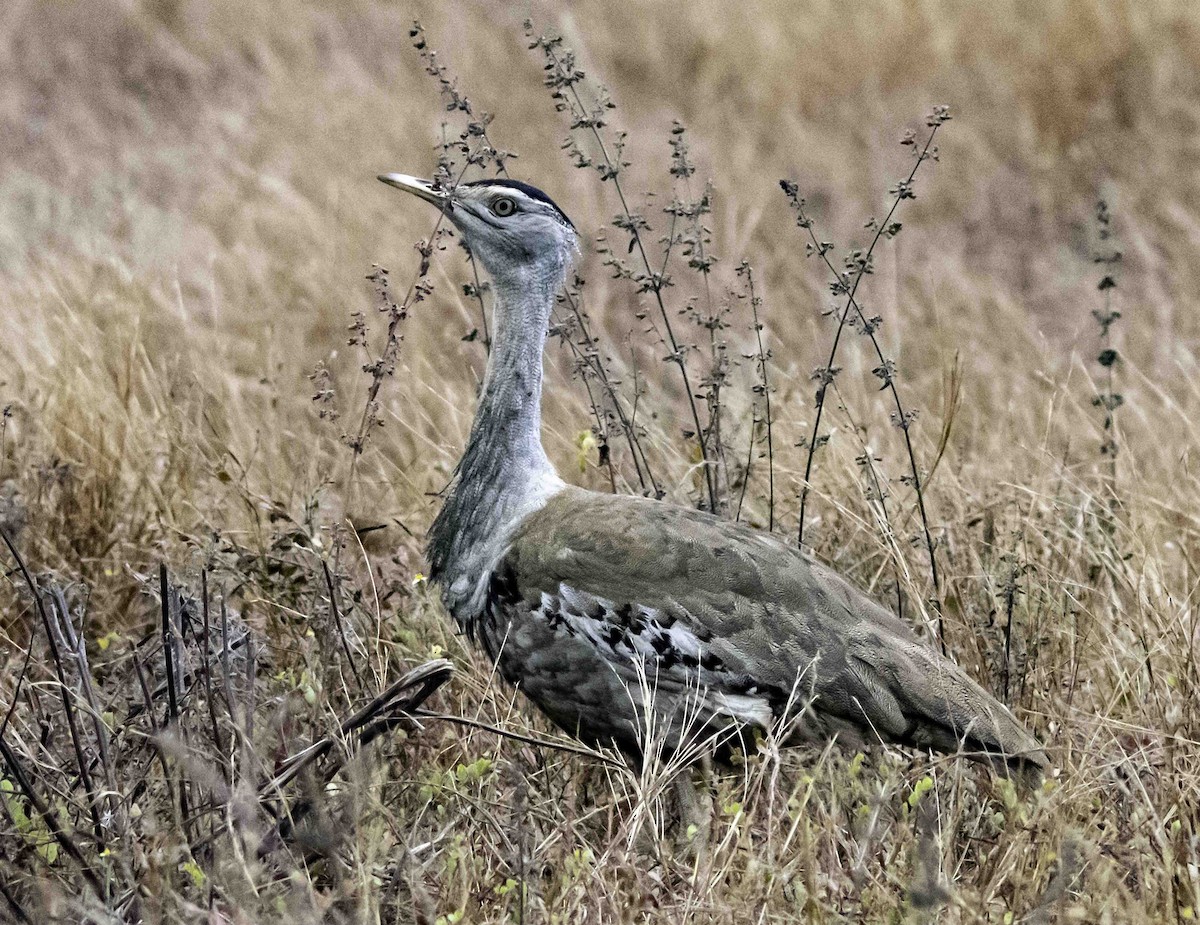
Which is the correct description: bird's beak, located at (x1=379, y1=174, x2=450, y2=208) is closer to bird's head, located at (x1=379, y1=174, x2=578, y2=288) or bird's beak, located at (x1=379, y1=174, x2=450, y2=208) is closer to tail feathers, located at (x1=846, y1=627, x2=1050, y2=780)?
bird's head, located at (x1=379, y1=174, x2=578, y2=288)

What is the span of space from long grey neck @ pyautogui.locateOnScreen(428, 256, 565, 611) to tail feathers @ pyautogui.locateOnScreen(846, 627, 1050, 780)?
0.83m

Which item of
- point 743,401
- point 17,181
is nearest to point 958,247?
point 743,401

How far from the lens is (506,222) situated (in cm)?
405

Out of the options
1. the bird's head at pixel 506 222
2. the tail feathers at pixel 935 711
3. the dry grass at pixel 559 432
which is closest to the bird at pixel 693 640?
the tail feathers at pixel 935 711

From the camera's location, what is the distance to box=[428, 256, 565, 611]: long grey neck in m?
3.86

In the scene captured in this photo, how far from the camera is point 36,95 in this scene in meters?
10.3

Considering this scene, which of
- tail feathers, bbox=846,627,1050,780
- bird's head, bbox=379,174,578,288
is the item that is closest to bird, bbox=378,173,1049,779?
tail feathers, bbox=846,627,1050,780

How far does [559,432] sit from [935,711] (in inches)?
95.1

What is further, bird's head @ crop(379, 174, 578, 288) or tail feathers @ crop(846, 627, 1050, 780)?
bird's head @ crop(379, 174, 578, 288)

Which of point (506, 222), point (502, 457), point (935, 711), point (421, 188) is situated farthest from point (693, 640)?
point (421, 188)

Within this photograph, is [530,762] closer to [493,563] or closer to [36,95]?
[493,563]

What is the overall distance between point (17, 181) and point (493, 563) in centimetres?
607

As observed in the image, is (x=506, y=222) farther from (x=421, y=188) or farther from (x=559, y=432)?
(x=559, y=432)

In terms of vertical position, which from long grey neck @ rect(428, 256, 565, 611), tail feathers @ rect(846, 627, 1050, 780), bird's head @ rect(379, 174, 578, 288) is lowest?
tail feathers @ rect(846, 627, 1050, 780)
